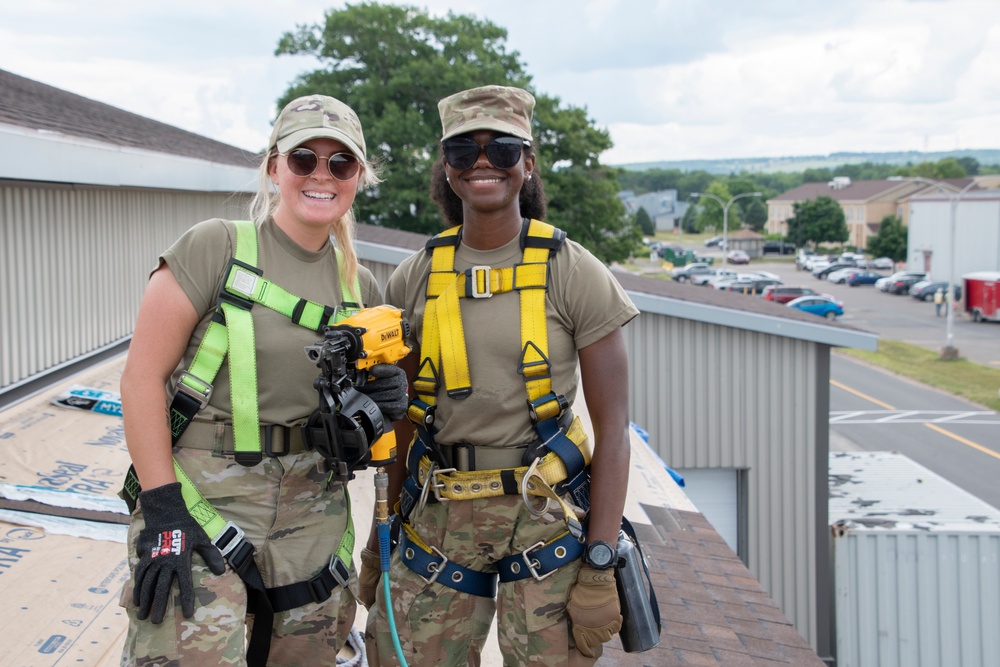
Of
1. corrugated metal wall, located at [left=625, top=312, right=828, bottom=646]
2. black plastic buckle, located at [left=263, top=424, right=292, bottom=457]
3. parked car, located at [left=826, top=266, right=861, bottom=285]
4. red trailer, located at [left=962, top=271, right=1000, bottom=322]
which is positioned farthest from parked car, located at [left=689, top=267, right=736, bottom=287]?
black plastic buckle, located at [left=263, top=424, right=292, bottom=457]

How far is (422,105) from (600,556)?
3007 cm

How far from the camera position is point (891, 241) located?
69.8m

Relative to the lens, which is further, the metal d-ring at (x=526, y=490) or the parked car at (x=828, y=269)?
the parked car at (x=828, y=269)

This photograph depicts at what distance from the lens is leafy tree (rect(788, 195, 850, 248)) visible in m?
86.9

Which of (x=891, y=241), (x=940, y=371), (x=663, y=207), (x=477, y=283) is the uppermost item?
(x=663, y=207)

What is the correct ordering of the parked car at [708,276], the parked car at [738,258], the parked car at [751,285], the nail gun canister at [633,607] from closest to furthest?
the nail gun canister at [633,607], the parked car at [751,285], the parked car at [708,276], the parked car at [738,258]

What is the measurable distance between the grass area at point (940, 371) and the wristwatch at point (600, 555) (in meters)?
27.5

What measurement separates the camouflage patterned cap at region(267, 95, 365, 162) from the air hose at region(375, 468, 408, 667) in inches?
40.1

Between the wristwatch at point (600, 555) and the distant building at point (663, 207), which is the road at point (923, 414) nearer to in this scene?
the wristwatch at point (600, 555)

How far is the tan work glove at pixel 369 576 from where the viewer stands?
3.20 meters

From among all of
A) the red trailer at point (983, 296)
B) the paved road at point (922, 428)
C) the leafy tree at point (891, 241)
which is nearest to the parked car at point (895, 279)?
the red trailer at point (983, 296)

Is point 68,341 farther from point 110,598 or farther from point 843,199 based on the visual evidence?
point 843,199

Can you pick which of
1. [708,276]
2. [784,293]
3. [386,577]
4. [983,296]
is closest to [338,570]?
[386,577]

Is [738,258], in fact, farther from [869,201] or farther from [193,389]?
[193,389]
